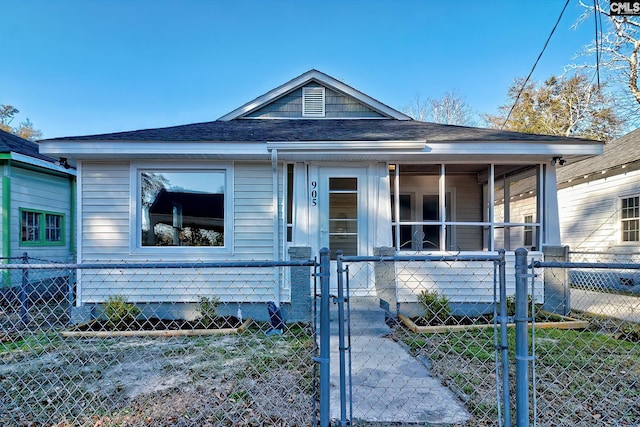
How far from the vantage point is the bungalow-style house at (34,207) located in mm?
8078

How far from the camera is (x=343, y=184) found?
21.1 ft

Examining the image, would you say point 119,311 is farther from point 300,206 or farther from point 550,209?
point 550,209

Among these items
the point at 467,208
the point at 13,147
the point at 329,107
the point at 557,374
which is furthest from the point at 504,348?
the point at 13,147

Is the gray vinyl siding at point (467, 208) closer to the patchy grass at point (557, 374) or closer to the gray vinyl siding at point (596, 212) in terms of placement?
the patchy grass at point (557, 374)

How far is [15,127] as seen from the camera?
2827cm

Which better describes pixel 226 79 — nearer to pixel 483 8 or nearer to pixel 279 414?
pixel 483 8

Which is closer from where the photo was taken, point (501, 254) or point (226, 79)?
point (501, 254)

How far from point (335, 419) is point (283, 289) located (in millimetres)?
3461

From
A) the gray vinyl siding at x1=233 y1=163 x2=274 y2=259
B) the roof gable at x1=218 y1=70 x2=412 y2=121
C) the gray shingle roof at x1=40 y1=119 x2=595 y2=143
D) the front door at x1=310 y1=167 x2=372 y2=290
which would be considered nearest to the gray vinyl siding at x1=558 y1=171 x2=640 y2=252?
the gray shingle roof at x1=40 y1=119 x2=595 y2=143

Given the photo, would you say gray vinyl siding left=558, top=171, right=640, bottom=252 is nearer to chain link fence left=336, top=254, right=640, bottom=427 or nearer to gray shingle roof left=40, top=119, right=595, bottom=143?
chain link fence left=336, top=254, right=640, bottom=427

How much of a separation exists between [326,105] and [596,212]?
9.13m

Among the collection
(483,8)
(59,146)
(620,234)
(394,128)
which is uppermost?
(483,8)

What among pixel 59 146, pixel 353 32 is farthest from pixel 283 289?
pixel 353 32

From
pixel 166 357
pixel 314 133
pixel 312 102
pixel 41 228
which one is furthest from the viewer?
pixel 41 228
